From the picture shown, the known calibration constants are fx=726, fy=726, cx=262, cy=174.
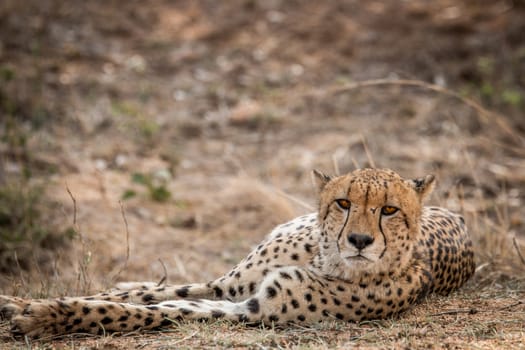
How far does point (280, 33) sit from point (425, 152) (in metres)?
3.72

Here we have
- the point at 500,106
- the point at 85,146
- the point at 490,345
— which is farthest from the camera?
the point at 500,106

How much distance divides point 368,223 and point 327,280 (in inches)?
14.5

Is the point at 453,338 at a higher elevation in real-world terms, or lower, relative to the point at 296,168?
lower

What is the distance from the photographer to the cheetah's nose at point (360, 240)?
2949 mm

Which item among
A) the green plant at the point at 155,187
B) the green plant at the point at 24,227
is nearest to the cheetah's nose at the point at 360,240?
the green plant at the point at 24,227

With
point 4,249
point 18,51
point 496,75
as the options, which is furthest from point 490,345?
point 18,51

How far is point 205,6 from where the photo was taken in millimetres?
11336

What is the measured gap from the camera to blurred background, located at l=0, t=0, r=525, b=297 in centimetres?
583

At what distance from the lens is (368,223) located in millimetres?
2988

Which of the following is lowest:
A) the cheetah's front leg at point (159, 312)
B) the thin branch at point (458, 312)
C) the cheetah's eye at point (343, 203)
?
the thin branch at point (458, 312)

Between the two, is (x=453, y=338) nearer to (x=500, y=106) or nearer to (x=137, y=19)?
(x=500, y=106)

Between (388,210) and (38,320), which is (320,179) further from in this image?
(38,320)

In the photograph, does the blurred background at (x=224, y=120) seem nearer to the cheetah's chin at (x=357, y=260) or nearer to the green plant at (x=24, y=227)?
the green plant at (x=24, y=227)

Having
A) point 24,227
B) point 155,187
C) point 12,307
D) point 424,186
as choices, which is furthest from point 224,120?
point 12,307
